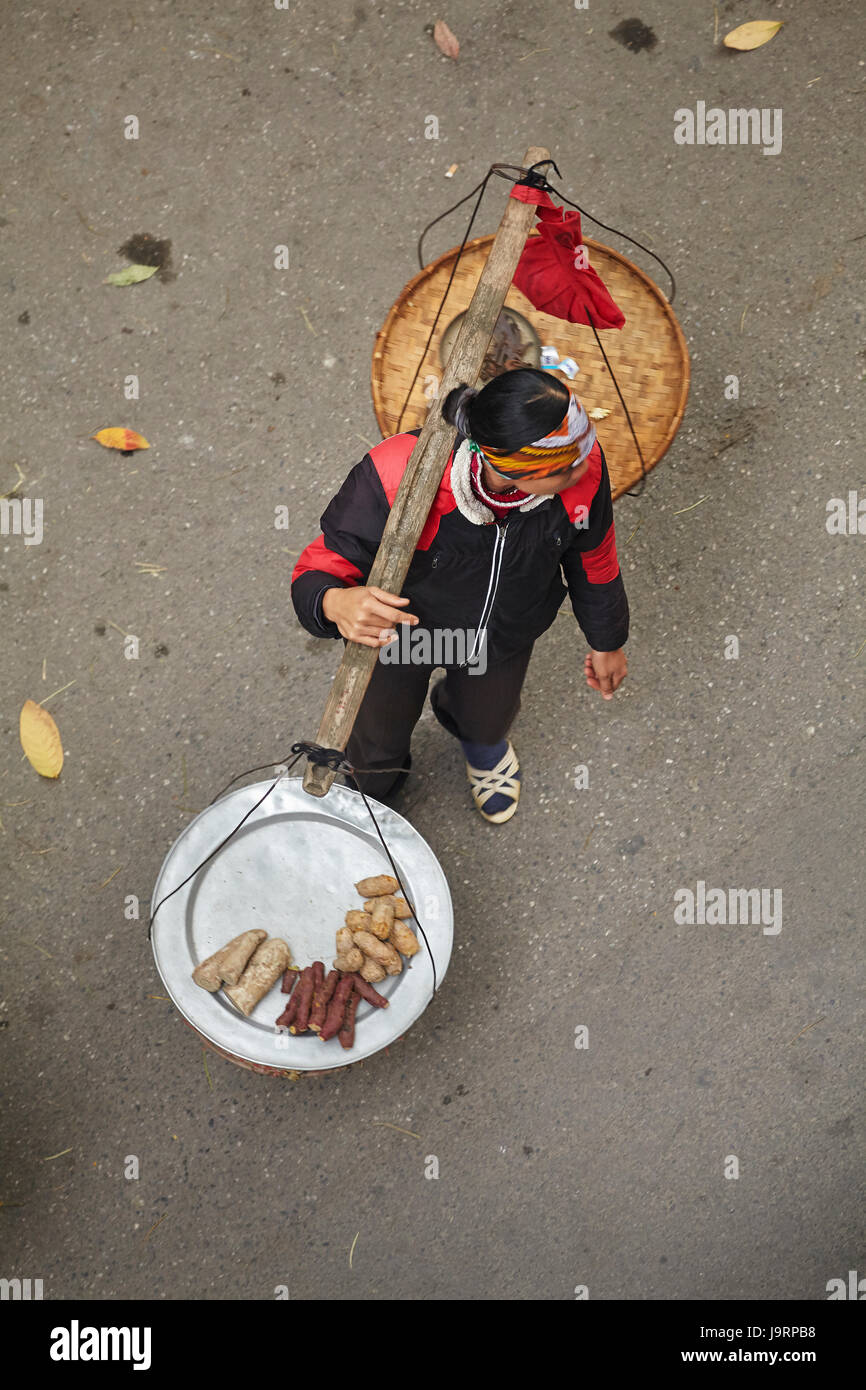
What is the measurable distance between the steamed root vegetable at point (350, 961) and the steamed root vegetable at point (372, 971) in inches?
0.6

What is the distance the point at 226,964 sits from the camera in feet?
7.77

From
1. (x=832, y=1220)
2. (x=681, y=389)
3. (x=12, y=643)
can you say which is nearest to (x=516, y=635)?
(x=681, y=389)

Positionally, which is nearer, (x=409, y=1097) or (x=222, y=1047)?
(x=222, y=1047)

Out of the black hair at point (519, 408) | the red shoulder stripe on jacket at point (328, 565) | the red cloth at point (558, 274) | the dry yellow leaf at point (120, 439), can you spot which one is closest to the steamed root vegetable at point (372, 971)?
the red shoulder stripe on jacket at point (328, 565)

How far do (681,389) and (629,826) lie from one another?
Result: 1.27 meters

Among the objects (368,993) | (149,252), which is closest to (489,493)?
(368,993)

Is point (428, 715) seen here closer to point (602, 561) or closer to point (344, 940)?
point (344, 940)

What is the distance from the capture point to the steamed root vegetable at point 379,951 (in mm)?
2361

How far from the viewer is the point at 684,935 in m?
2.94

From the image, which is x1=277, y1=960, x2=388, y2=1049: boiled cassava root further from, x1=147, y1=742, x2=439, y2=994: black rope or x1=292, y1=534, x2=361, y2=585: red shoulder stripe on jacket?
x1=292, y1=534, x2=361, y2=585: red shoulder stripe on jacket

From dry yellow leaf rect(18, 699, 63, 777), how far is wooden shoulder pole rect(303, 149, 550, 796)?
1142 millimetres

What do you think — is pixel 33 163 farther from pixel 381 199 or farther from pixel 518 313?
pixel 518 313

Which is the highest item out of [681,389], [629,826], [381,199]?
[381,199]

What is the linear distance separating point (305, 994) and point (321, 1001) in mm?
42
